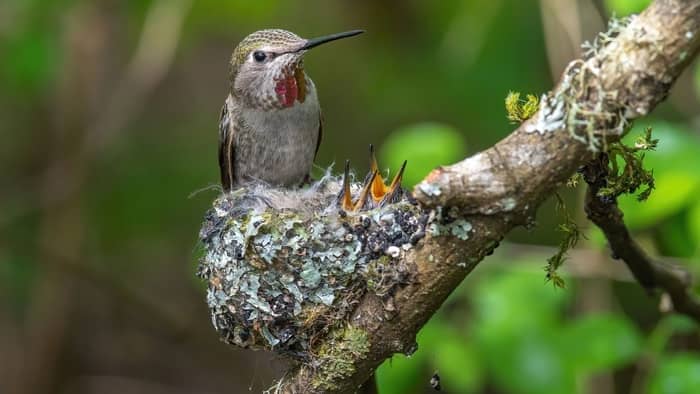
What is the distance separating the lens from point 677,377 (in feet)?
10.1

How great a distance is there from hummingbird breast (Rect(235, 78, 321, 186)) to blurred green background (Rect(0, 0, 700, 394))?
0.39 m

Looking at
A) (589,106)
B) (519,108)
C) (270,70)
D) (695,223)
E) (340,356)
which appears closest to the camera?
(589,106)

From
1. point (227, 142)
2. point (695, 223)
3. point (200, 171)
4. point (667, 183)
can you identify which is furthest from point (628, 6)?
point (200, 171)

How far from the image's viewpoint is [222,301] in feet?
10.1

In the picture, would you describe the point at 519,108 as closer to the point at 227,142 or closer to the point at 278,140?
the point at 278,140

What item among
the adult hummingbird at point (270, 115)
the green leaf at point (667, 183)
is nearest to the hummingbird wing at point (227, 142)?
the adult hummingbird at point (270, 115)

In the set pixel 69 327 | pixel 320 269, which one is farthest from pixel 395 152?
pixel 69 327

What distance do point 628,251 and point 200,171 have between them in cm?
458

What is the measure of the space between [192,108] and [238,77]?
3798 mm

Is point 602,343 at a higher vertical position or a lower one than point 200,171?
lower

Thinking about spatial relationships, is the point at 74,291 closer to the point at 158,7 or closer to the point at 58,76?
the point at 58,76

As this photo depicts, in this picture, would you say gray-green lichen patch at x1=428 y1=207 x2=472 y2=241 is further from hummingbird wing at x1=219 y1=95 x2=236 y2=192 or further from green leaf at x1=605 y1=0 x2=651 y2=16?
hummingbird wing at x1=219 y1=95 x2=236 y2=192

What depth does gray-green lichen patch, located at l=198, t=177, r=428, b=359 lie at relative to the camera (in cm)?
262

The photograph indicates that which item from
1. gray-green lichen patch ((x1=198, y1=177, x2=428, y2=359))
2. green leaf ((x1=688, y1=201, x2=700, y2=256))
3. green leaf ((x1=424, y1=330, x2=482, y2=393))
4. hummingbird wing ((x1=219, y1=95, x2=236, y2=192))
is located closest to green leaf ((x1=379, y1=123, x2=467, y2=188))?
gray-green lichen patch ((x1=198, y1=177, x2=428, y2=359))
